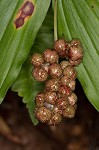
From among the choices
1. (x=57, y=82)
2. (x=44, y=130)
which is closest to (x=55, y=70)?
(x=57, y=82)

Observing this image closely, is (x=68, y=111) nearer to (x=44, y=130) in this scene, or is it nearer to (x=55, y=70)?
(x=55, y=70)

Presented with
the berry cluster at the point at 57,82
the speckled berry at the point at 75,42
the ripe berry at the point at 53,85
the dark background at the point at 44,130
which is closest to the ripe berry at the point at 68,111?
the berry cluster at the point at 57,82

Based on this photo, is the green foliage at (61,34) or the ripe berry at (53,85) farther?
the green foliage at (61,34)

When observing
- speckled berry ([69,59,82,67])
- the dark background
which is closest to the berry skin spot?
speckled berry ([69,59,82,67])

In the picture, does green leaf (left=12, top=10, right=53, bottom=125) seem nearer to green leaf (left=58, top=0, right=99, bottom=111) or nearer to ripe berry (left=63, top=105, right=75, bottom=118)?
green leaf (left=58, top=0, right=99, bottom=111)

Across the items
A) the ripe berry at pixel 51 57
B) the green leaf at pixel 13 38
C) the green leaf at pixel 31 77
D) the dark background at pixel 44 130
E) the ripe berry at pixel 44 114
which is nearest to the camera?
the ripe berry at pixel 44 114

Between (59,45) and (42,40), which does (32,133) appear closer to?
(42,40)

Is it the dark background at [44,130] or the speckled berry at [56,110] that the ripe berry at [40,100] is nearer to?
the speckled berry at [56,110]
